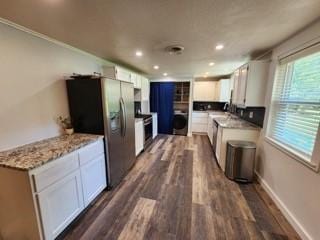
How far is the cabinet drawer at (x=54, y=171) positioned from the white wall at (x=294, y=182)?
256 cm

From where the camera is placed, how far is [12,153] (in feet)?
5.06

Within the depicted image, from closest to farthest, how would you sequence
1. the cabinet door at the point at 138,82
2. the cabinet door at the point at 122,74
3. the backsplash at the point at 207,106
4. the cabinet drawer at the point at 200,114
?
the cabinet door at the point at 122,74 < the cabinet door at the point at 138,82 < the cabinet drawer at the point at 200,114 < the backsplash at the point at 207,106

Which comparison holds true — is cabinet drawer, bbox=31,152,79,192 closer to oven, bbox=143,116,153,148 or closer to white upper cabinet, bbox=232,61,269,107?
oven, bbox=143,116,153,148

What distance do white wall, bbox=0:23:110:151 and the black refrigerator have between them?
23 cm

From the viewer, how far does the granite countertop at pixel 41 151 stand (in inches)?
52.2

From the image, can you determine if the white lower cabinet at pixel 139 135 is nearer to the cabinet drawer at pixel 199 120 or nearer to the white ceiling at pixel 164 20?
the white ceiling at pixel 164 20

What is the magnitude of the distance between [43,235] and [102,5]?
2.15 meters

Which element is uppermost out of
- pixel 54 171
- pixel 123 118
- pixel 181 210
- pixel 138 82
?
pixel 138 82

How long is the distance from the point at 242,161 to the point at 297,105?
1.21 metres

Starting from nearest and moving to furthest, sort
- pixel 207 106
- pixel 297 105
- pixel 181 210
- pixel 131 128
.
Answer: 1. pixel 297 105
2. pixel 181 210
3. pixel 131 128
4. pixel 207 106

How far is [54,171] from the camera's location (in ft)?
4.91

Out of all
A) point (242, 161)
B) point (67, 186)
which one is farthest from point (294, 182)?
point (67, 186)

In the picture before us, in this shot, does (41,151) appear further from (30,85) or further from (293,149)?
(293,149)

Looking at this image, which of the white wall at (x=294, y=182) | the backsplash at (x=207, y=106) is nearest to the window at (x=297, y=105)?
the white wall at (x=294, y=182)
